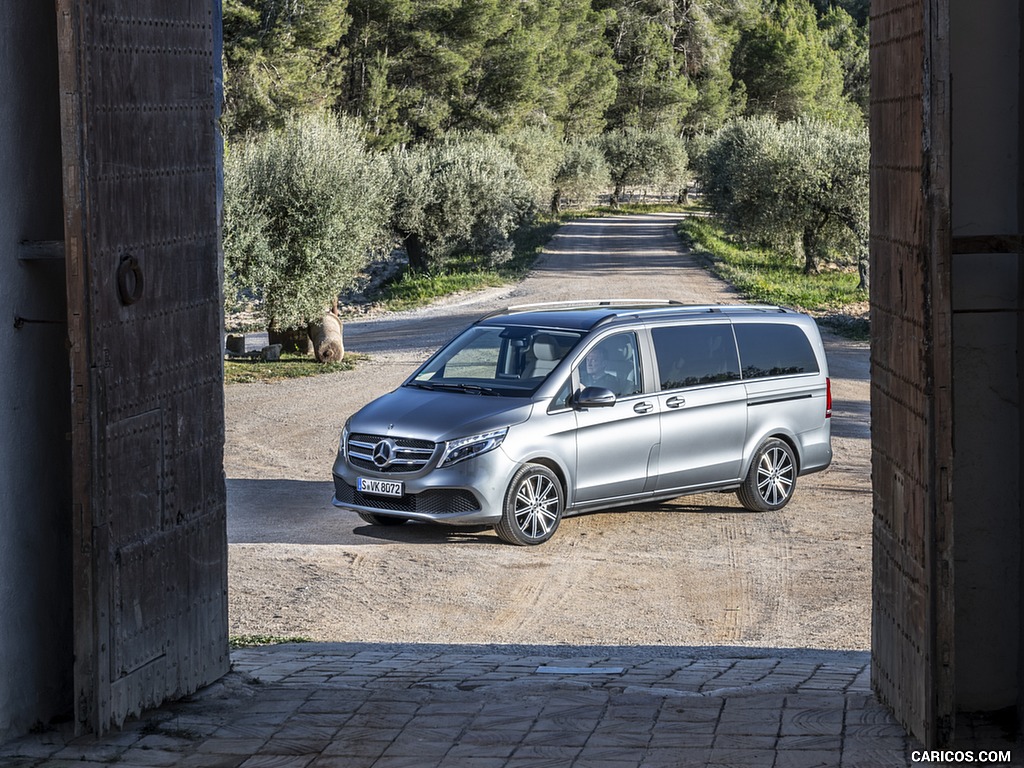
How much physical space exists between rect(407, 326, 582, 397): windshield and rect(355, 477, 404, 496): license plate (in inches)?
44.8

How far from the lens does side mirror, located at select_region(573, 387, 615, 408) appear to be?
10430 mm

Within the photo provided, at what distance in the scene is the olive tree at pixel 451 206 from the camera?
3397cm

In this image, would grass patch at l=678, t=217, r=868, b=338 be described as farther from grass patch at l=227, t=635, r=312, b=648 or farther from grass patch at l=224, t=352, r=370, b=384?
grass patch at l=227, t=635, r=312, b=648

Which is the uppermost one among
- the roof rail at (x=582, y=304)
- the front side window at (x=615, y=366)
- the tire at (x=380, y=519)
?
the roof rail at (x=582, y=304)

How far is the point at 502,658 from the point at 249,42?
36935 mm

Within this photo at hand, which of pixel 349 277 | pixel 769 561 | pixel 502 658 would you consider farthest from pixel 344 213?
pixel 502 658

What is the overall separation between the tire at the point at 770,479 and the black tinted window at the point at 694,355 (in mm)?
824

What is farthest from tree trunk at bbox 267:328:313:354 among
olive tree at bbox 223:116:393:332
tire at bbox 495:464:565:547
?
tire at bbox 495:464:565:547

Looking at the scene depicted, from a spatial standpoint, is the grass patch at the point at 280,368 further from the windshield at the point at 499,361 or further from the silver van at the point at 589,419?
the silver van at the point at 589,419

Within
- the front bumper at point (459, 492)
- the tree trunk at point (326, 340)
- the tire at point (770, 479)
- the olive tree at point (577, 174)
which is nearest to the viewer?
the front bumper at point (459, 492)

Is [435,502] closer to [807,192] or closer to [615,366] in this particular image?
[615,366]

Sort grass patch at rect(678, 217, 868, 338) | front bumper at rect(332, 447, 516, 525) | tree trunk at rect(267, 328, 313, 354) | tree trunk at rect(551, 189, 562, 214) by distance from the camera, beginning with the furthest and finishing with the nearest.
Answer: tree trunk at rect(551, 189, 562, 214) → grass patch at rect(678, 217, 868, 338) → tree trunk at rect(267, 328, 313, 354) → front bumper at rect(332, 447, 516, 525)

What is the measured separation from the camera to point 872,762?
15.0 ft

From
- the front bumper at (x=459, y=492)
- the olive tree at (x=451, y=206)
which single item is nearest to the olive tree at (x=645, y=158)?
the olive tree at (x=451, y=206)
